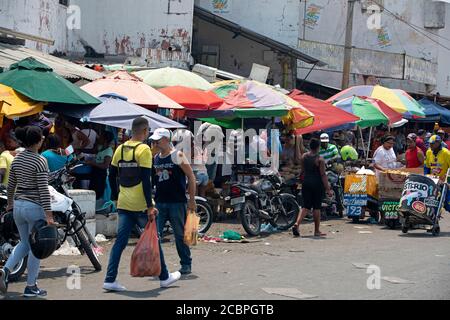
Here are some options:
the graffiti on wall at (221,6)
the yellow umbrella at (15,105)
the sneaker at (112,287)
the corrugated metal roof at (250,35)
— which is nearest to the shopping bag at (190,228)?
the sneaker at (112,287)

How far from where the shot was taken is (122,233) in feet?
29.2

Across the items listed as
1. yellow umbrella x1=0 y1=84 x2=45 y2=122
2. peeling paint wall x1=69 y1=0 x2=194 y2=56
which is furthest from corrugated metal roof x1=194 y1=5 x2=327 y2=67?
yellow umbrella x1=0 y1=84 x2=45 y2=122

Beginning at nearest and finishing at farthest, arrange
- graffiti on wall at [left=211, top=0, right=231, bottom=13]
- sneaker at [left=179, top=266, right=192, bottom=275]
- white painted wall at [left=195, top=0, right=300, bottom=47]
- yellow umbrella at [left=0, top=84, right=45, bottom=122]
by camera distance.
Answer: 1. sneaker at [left=179, top=266, right=192, bottom=275]
2. yellow umbrella at [left=0, top=84, right=45, bottom=122]
3. white painted wall at [left=195, top=0, right=300, bottom=47]
4. graffiti on wall at [left=211, top=0, right=231, bottom=13]

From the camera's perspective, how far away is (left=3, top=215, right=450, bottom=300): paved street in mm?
8992

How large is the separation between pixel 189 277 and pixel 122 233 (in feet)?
4.50

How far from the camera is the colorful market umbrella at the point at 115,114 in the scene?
42.7ft

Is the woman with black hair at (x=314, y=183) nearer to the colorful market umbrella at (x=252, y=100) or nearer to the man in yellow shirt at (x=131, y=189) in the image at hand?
the colorful market umbrella at (x=252, y=100)

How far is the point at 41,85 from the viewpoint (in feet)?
41.3

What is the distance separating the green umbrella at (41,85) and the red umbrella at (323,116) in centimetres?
687

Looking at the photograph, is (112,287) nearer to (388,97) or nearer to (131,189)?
(131,189)

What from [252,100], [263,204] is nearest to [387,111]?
[252,100]

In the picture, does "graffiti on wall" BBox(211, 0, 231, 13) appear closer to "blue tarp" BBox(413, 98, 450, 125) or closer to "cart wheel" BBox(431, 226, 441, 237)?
"blue tarp" BBox(413, 98, 450, 125)

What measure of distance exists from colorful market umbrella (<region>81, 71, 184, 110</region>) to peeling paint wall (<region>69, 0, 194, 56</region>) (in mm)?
10217

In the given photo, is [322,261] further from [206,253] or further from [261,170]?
[261,170]
